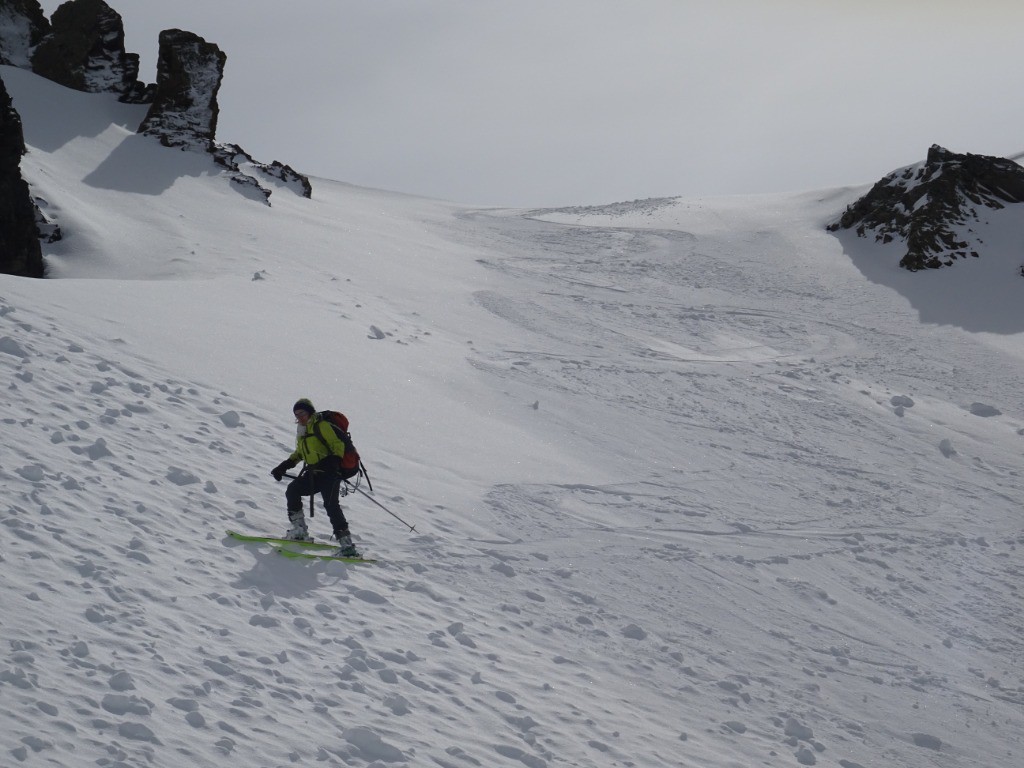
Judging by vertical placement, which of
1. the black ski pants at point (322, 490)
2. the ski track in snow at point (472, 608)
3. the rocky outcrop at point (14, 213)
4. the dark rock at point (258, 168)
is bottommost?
the ski track in snow at point (472, 608)

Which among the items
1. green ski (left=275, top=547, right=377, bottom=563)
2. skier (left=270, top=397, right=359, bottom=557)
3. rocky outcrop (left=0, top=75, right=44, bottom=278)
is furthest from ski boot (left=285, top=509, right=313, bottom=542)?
rocky outcrop (left=0, top=75, right=44, bottom=278)

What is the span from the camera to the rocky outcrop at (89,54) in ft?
113

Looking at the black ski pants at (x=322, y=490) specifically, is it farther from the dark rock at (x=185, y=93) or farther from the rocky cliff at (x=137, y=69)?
the dark rock at (x=185, y=93)

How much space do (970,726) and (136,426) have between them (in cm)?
935

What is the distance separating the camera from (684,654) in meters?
8.78

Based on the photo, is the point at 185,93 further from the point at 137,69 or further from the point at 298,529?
the point at 298,529

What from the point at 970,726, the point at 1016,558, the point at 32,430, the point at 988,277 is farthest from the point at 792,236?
the point at 32,430

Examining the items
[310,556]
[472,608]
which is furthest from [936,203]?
[310,556]

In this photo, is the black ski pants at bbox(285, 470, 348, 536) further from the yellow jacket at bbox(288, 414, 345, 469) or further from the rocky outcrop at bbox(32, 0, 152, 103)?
the rocky outcrop at bbox(32, 0, 152, 103)

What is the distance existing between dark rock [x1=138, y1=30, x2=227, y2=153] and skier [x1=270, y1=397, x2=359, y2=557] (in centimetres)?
2710

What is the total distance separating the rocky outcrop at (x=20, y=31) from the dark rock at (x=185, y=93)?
19.4 feet

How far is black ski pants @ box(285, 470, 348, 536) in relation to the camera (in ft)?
28.7

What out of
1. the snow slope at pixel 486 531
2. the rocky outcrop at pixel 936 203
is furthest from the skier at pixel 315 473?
the rocky outcrop at pixel 936 203

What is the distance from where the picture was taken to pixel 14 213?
63.9 ft
